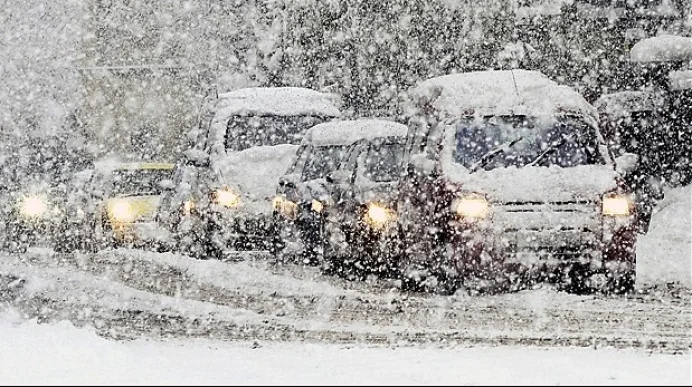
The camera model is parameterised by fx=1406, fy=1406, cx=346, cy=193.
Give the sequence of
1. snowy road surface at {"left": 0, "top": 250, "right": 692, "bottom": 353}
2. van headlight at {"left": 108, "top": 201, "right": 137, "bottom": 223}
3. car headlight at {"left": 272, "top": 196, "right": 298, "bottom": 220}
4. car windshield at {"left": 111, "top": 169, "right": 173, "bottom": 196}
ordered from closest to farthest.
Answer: snowy road surface at {"left": 0, "top": 250, "right": 692, "bottom": 353} < car headlight at {"left": 272, "top": 196, "right": 298, "bottom": 220} < van headlight at {"left": 108, "top": 201, "right": 137, "bottom": 223} < car windshield at {"left": 111, "top": 169, "right": 173, "bottom": 196}

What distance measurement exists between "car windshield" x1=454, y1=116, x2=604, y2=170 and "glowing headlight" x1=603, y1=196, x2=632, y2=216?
469 millimetres

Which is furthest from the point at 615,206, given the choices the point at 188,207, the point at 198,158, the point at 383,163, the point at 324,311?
the point at 188,207

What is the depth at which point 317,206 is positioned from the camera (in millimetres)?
14562

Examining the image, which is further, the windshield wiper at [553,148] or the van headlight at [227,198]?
the van headlight at [227,198]

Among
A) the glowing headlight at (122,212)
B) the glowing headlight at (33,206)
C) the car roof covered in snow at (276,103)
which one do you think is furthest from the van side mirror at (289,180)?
the glowing headlight at (33,206)

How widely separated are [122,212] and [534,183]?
26.4 ft

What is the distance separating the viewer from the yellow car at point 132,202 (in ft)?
58.6

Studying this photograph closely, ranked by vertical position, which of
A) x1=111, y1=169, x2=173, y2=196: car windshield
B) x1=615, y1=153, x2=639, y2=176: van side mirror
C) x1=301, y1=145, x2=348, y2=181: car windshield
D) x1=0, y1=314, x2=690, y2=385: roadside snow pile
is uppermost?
x1=111, y1=169, x2=173, y2=196: car windshield

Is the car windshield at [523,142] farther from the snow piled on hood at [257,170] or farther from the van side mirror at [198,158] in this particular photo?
the van side mirror at [198,158]

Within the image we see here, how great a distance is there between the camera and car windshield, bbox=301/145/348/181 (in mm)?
15445

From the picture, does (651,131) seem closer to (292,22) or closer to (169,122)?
(292,22)

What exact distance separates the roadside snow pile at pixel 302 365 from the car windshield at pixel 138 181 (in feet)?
33.1

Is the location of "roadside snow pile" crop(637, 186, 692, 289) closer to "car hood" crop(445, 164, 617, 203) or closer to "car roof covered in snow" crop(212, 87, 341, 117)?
"car hood" crop(445, 164, 617, 203)

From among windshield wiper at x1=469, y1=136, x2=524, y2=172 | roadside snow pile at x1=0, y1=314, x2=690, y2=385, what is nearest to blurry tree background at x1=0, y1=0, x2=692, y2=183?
windshield wiper at x1=469, y1=136, x2=524, y2=172
